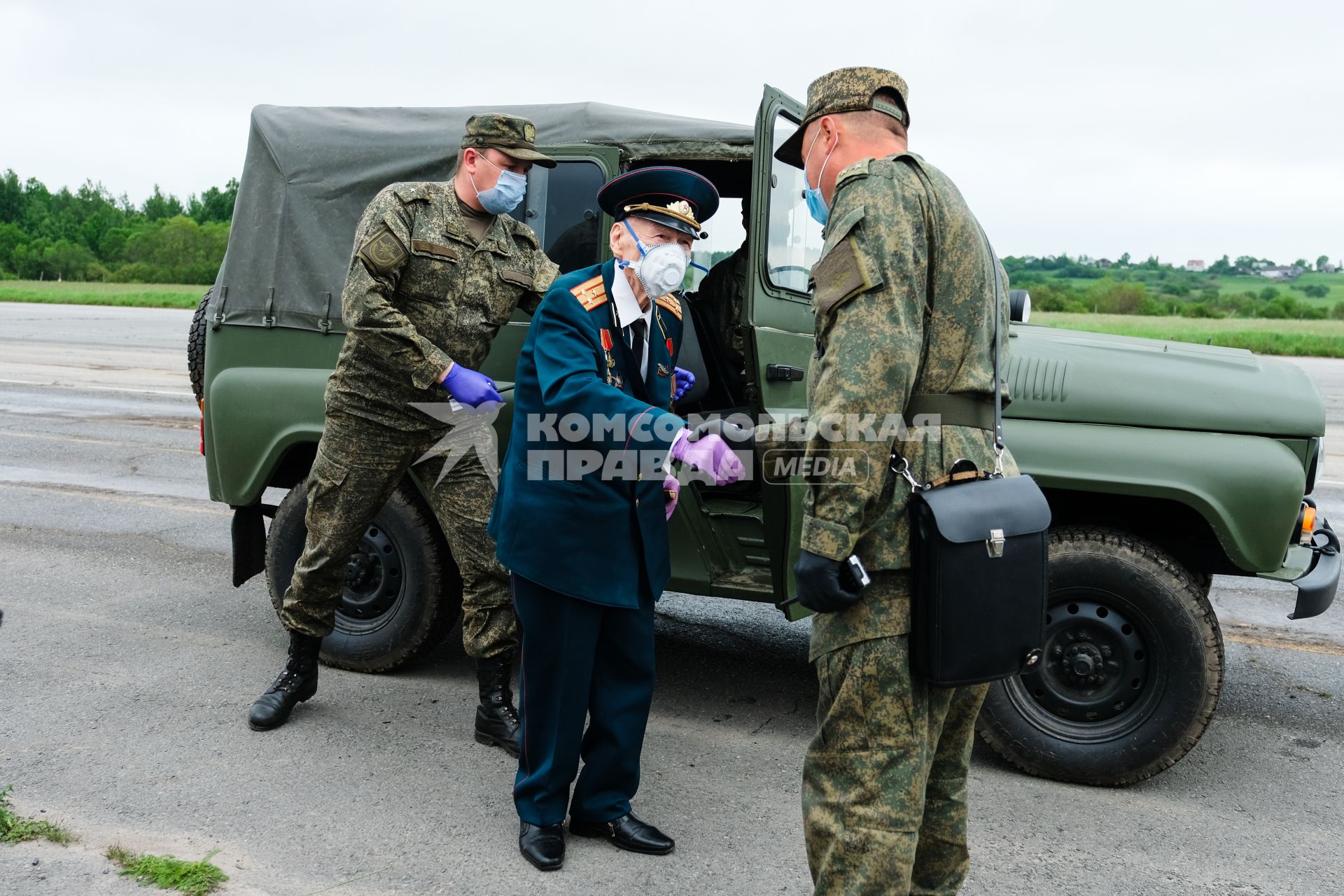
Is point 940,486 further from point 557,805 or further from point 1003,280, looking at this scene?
point 557,805

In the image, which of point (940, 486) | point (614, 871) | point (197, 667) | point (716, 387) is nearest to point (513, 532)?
point (614, 871)

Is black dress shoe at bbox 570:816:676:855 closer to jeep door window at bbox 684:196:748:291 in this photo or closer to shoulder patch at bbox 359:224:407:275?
shoulder patch at bbox 359:224:407:275

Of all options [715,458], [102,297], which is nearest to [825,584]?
[715,458]

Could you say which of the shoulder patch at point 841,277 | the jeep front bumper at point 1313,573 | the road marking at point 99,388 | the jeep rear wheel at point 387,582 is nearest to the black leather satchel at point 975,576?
the shoulder patch at point 841,277

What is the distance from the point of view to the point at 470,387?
3895 mm

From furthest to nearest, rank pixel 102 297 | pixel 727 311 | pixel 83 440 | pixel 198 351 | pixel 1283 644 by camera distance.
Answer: pixel 102 297
pixel 83 440
pixel 1283 644
pixel 198 351
pixel 727 311

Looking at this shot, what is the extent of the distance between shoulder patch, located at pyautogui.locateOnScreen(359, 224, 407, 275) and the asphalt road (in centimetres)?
171

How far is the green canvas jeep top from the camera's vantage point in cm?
378

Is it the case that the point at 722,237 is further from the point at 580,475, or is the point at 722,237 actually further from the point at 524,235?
the point at 580,475

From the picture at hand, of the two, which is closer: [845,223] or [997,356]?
[845,223]

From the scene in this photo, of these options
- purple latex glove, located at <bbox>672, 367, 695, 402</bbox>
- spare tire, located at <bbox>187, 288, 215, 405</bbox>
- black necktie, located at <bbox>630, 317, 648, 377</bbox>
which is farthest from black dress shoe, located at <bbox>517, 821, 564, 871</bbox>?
spare tire, located at <bbox>187, 288, 215, 405</bbox>

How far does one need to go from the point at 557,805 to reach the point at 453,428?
58.2 inches

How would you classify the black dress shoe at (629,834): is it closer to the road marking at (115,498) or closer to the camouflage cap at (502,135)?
the camouflage cap at (502,135)

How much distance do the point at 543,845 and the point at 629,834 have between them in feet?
0.89
